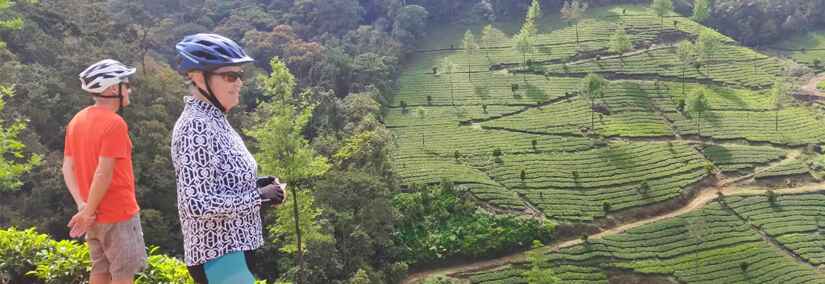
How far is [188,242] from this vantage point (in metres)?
4.28

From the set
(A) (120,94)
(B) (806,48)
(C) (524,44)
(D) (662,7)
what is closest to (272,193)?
(A) (120,94)

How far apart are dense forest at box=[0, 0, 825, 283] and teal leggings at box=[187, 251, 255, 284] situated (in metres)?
5.03

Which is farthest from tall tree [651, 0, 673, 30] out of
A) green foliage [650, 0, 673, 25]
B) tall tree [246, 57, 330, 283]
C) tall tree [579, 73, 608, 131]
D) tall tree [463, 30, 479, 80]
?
Answer: tall tree [246, 57, 330, 283]

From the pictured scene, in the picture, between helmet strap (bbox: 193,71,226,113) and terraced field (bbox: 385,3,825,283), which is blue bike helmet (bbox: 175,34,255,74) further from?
terraced field (bbox: 385,3,825,283)

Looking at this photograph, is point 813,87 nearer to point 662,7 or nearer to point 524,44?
point 662,7

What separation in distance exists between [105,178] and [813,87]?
5100 cm

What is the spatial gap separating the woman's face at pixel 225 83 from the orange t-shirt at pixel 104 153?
139 cm

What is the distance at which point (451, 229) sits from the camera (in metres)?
31.2

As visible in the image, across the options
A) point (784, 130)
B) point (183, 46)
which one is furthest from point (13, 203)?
point (784, 130)

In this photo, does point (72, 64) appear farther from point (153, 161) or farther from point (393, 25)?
point (393, 25)

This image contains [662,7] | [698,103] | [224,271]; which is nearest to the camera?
[224,271]

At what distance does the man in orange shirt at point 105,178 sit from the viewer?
5.25 meters

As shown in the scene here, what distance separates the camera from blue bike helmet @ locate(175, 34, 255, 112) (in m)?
4.34

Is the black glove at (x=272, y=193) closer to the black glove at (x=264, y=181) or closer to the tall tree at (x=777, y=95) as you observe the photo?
the black glove at (x=264, y=181)
